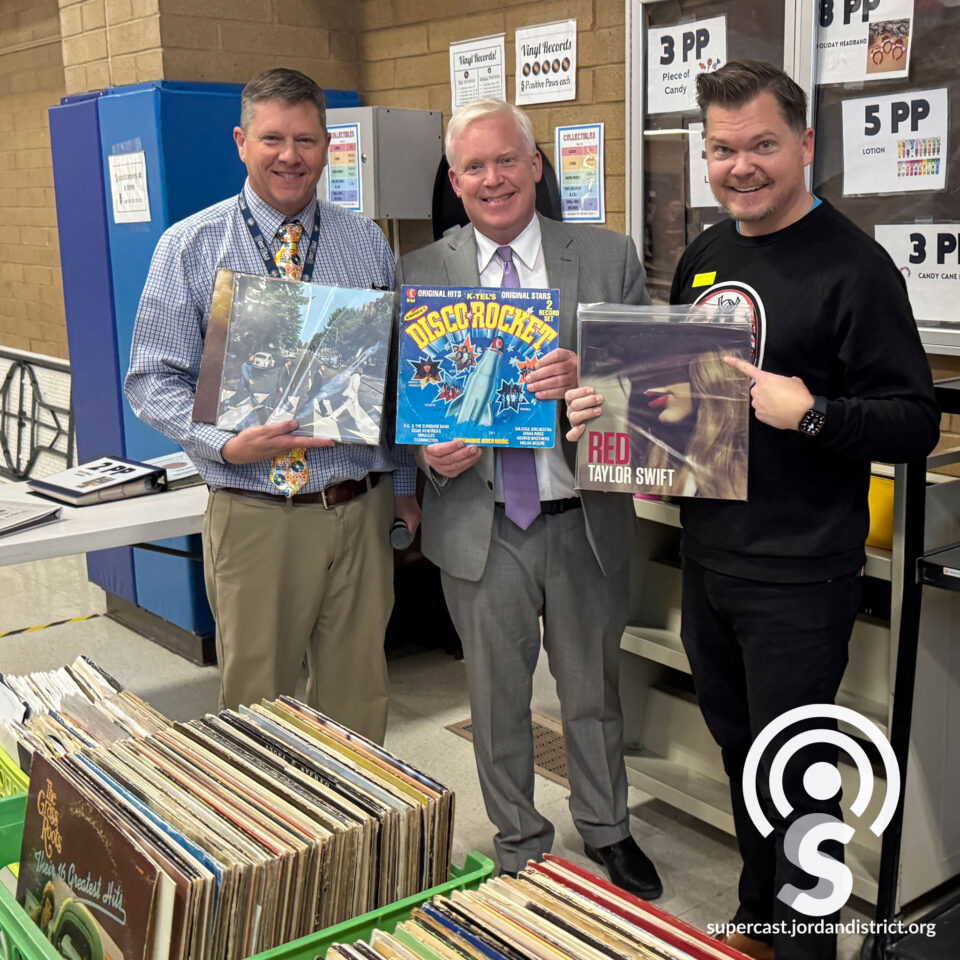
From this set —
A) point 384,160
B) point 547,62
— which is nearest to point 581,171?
point 547,62

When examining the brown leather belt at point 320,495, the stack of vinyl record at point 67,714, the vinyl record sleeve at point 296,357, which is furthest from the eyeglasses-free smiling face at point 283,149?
the stack of vinyl record at point 67,714

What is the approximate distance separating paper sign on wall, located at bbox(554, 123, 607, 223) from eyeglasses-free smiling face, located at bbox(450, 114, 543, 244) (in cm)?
156

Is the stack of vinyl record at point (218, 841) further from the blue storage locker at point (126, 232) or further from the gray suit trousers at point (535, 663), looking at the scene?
the blue storage locker at point (126, 232)

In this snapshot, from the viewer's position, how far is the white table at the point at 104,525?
289 cm

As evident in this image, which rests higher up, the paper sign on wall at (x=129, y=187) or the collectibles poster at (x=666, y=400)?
the paper sign on wall at (x=129, y=187)

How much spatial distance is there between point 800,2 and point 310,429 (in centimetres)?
186

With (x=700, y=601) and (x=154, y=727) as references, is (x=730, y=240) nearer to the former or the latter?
(x=700, y=601)

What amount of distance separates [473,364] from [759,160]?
67 cm

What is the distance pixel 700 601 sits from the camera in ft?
6.95

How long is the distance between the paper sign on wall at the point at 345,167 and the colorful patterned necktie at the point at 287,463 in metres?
1.88

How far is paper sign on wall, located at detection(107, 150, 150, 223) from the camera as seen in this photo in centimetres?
402

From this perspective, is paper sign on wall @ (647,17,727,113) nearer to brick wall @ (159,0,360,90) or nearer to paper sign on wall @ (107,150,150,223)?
brick wall @ (159,0,360,90)

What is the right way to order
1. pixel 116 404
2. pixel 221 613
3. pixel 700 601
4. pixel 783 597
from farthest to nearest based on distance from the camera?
A: pixel 116 404
pixel 221 613
pixel 700 601
pixel 783 597

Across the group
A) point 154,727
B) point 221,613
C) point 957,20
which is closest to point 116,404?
point 221,613
